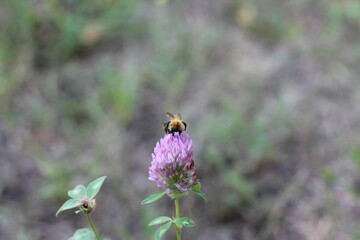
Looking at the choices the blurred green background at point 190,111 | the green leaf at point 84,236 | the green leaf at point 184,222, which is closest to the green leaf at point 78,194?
the green leaf at point 84,236

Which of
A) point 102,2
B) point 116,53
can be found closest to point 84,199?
point 116,53

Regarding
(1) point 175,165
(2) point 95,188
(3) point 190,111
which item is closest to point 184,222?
(1) point 175,165

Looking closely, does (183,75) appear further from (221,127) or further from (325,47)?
(325,47)

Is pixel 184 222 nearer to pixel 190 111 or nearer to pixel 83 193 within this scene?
pixel 83 193

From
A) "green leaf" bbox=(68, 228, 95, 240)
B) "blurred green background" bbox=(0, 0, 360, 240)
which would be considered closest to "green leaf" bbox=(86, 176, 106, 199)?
"green leaf" bbox=(68, 228, 95, 240)

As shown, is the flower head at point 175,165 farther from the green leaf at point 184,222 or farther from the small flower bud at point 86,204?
the small flower bud at point 86,204
